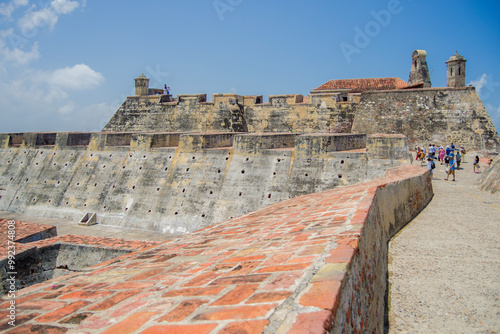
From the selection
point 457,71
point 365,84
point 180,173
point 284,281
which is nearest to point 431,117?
point 457,71

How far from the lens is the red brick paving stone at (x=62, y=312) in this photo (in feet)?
6.72

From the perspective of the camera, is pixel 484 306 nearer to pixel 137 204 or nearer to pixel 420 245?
pixel 420 245

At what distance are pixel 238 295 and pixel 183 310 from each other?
0.89 ft

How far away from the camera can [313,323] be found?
4.64 ft

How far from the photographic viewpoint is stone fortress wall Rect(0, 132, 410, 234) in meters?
13.3

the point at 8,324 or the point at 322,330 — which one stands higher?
the point at 322,330

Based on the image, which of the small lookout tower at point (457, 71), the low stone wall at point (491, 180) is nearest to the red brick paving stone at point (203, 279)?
the low stone wall at point (491, 180)

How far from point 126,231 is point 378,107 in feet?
47.4

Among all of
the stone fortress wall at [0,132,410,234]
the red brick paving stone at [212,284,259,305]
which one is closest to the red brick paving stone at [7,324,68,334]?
the red brick paving stone at [212,284,259,305]

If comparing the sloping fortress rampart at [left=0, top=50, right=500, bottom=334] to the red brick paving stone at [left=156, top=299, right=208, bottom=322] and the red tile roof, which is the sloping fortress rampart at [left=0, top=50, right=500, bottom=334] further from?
the red tile roof

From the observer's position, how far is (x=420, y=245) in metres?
5.20

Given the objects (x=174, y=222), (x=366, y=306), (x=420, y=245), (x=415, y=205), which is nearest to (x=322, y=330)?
(x=366, y=306)

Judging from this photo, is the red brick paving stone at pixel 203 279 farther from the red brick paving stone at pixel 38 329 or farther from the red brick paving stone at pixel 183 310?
the red brick paving stone at pixel 38 329

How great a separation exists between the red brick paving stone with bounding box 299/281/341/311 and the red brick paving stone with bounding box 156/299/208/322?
1.72ft
